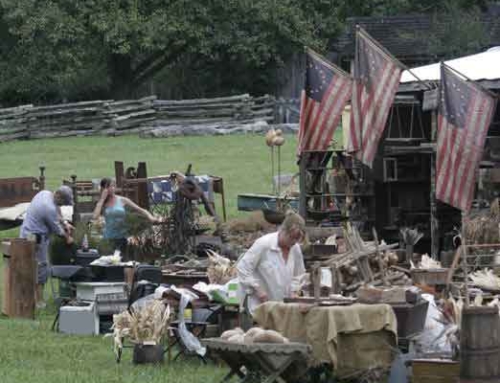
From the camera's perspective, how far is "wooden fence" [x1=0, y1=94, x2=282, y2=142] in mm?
41812

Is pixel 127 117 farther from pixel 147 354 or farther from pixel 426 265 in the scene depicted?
pixel 147 354

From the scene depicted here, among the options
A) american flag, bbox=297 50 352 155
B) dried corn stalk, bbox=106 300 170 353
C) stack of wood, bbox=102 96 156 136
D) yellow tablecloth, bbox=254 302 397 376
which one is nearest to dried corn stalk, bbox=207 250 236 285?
dried corn stalk, bbox=106 300 170 353

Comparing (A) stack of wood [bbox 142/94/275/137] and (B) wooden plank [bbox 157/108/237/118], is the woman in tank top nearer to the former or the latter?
(A) stack of wood [bbox 142/94/275/137]

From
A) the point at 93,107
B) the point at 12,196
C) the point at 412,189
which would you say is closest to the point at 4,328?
the point at 412,189

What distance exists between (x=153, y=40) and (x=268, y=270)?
33.0m

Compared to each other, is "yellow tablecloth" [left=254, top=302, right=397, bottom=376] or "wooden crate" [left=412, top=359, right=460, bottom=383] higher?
"yellow tablecloth" [left=254, top=302, right=397, bottom=376]

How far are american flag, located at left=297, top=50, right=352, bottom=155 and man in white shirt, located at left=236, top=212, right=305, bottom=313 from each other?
7654 mm

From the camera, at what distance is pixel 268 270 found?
42.5 ft

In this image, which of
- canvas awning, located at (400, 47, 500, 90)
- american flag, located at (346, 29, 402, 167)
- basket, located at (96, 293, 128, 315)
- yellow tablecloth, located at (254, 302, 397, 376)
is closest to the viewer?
yellow tablecloth, located at (254, 302, 397, 376)

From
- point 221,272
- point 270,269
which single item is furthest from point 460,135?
point 270,269

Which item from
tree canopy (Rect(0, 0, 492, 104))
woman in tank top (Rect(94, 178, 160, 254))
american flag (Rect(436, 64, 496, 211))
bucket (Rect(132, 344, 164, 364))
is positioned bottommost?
bucket (Rect(132, 344, 164, 364))

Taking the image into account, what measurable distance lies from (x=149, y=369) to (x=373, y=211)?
8530 mm

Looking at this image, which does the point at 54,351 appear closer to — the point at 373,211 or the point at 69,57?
the point at 373,211

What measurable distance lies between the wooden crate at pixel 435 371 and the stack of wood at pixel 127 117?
30.6m
